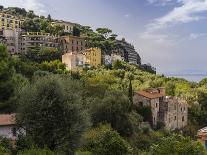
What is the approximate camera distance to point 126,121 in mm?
46344

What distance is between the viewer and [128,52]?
134750mm

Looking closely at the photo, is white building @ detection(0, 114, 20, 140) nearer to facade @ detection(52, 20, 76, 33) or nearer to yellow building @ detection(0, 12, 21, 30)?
yellow building @ detection(0, 12, 21, 30)

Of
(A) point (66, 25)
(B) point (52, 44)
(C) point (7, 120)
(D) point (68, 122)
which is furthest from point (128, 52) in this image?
(D) point (68, 122)

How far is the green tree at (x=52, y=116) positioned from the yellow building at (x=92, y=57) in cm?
6433

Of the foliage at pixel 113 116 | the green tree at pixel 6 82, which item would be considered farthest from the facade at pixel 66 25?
the green tree at pixel 6 82

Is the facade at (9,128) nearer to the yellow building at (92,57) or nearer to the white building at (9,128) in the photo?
the white building at (9,128)

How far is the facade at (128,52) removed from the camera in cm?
12638

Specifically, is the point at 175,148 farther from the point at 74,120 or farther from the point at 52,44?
the point at 52,44

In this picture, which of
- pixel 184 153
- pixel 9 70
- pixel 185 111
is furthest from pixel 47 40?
pixel 184 153

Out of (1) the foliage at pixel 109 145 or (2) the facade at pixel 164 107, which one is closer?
(1) the foliage at pixel 109 145

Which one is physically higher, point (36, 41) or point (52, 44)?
point (36, 41)

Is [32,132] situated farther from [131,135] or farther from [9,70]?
[131,135]

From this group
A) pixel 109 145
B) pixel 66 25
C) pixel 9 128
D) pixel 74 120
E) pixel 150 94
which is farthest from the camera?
pixel 66 25

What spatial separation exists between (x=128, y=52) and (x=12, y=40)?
145 feet
